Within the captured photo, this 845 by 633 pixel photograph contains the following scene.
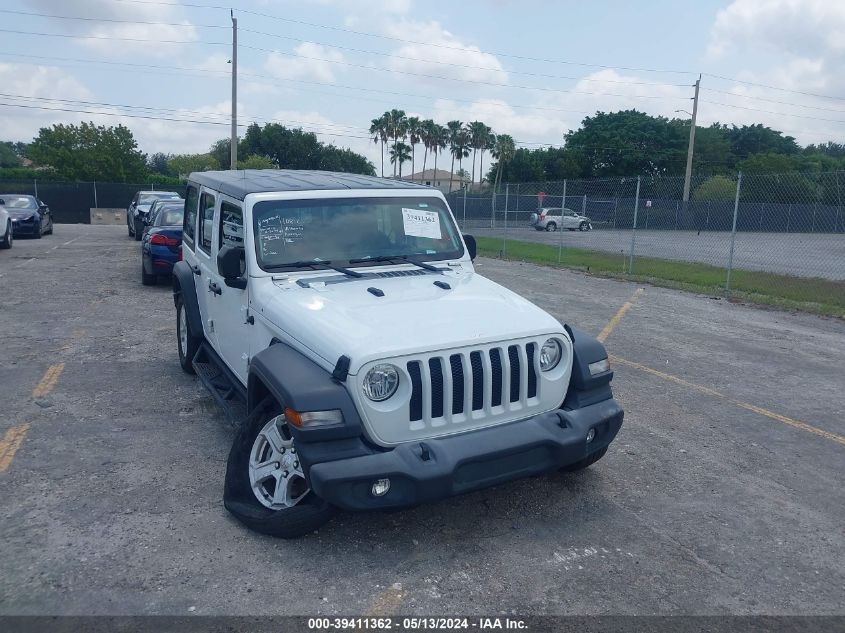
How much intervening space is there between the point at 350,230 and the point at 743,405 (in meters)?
3.95

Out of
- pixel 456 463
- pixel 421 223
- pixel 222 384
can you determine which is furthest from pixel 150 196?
pixel 456 463

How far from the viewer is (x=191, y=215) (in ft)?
23.2

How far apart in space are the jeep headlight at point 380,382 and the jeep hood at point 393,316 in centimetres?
8

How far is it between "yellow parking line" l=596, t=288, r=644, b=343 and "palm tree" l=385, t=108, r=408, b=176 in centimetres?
5607

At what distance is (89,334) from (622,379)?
6288 millimetres

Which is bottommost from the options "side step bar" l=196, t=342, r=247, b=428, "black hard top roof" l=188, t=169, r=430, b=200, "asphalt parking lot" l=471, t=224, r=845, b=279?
"side step bar" l=196, t=342, r=247, b=428

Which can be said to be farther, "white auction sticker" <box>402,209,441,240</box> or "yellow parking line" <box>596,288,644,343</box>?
"yellow parking line" <box>596,288,644,343</box>

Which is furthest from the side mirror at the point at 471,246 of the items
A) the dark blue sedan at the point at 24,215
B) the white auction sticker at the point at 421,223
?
the dark blue sedan at the point at 24,215

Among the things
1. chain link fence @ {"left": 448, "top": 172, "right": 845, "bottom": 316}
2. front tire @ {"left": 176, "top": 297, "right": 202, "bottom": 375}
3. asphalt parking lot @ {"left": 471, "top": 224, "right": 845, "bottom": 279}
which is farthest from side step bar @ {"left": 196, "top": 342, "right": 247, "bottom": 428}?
asphalt parking lot @ {"left": 471, "top": 224, "right": 845, "bottom": 279}

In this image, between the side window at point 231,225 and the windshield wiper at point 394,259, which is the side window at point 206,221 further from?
the windshield wiper at point 394,259

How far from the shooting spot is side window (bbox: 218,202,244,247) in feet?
17.2

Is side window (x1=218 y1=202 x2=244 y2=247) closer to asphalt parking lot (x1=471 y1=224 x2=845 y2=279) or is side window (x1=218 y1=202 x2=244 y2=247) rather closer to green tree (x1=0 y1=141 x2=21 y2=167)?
asphalt parking lot (x1=471 y1=224 x2=845 y2=279)

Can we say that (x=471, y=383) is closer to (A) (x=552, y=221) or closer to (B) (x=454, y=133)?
(A) (x=552, y=221)

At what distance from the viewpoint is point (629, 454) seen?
545cm
